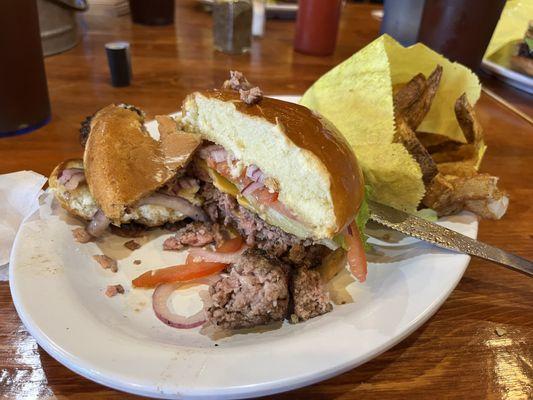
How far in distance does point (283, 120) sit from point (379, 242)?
1.97 feet

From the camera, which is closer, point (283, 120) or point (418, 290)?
point (418, 290)

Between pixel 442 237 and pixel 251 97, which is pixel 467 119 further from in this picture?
pixel 251 97

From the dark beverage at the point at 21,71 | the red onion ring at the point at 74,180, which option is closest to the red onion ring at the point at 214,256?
the red onion ring at the point at 74,180

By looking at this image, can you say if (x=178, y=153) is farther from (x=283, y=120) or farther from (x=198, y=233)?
(x=283, y=120)

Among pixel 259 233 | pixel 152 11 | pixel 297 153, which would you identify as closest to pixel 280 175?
pixel 297 153

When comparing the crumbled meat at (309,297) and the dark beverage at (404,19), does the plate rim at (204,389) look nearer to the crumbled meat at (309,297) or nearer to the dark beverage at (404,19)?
the crumbled meat at (309,297)

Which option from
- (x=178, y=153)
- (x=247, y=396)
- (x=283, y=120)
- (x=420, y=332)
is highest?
(x=283, y=120)

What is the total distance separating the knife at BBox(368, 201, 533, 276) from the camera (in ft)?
4.56

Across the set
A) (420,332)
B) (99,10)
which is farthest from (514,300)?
(99,10)

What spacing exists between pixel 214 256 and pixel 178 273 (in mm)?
146

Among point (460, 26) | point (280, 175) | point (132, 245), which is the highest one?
point (460, 26)

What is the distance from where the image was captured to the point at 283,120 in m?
1.40

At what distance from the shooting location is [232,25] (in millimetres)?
3410

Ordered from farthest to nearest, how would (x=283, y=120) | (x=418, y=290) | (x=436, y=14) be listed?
1. (x=436, y=14)
2. (x=283, y=120)
3. (x=418, y=290)
